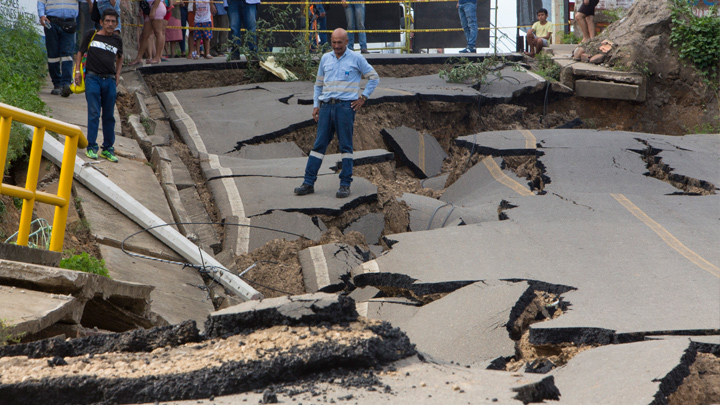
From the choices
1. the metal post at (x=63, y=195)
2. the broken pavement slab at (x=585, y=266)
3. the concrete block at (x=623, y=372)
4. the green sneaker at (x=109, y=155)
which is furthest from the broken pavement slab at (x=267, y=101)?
the concrete block at (x=623, y=372)

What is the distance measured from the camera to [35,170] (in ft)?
14.4

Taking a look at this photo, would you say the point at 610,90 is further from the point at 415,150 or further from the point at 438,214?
the point at 438,214

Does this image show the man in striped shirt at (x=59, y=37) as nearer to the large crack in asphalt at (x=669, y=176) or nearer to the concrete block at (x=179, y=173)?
the concrete block at (x=179, y=173)

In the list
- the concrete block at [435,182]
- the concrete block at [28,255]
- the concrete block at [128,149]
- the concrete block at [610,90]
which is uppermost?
the concrete block at [610,90]

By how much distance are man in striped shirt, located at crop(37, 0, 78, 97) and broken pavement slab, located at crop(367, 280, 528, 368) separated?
6922 mm

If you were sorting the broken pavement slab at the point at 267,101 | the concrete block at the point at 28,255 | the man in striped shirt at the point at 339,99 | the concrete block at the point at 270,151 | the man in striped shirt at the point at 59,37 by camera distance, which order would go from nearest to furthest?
the concrete block at the point at 28,255, the man in striped shirt at the point at 339,99, the man in striped shirt at the point at 59,37, the concrete block at the point at 270,151, the broken pavement slab at the point at 267,101

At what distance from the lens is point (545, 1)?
22766mm

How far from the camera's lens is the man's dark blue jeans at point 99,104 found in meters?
7.36

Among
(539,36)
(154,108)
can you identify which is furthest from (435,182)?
(539,36)

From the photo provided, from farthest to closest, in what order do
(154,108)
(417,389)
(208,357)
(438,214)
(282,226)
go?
(154,108), (438,214), (282,226), (208,357), (417,389)

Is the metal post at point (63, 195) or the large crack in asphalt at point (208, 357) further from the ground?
the metal post at point (63, 195)

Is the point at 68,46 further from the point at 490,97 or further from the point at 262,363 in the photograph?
the point at 262,363

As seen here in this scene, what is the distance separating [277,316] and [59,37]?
812 centimetres

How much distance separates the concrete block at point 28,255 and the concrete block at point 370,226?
153 inches
